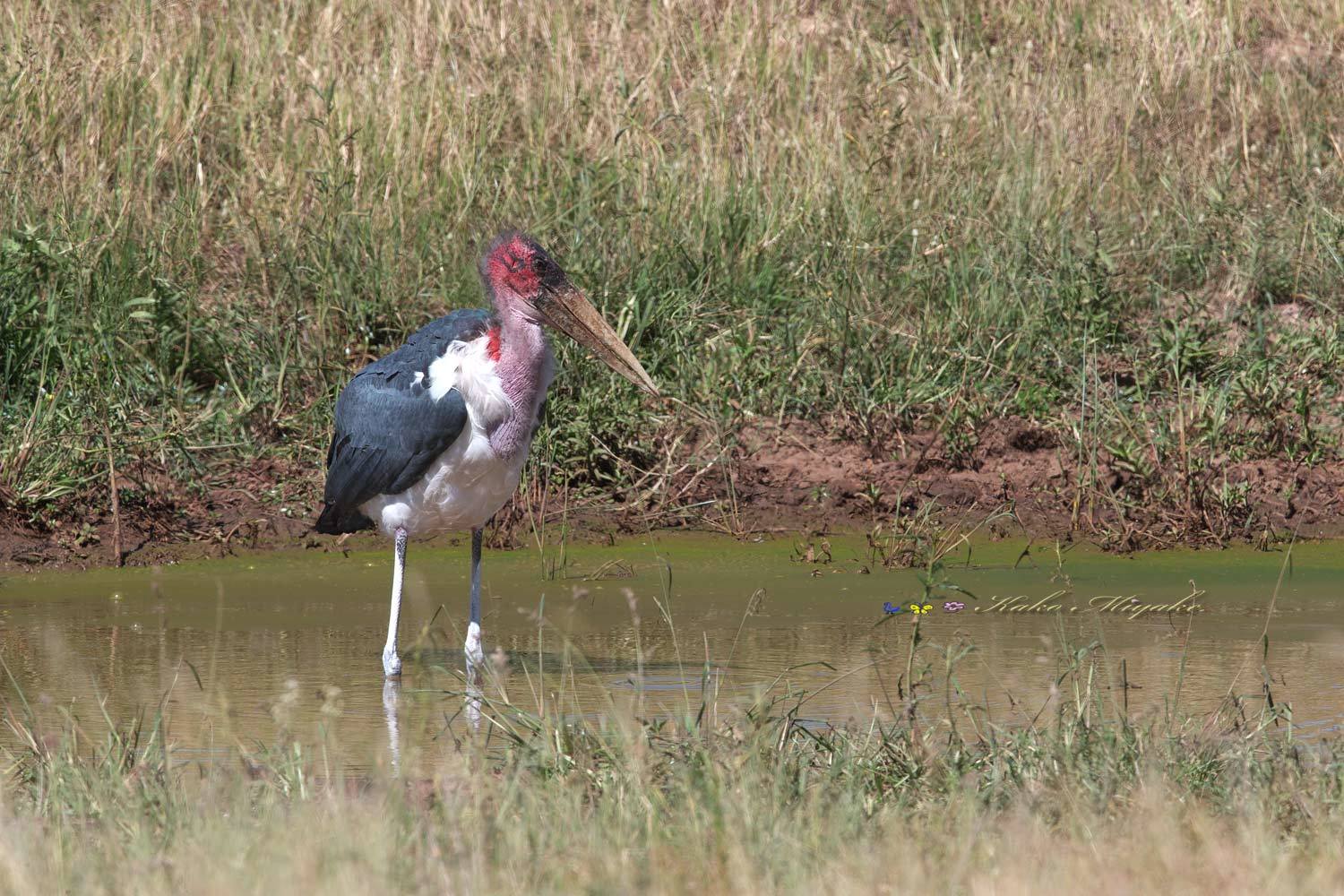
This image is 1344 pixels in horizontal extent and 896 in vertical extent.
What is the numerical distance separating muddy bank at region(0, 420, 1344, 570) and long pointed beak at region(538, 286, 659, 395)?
4.80 feet

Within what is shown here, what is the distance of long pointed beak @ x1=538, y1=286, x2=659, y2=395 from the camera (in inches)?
227

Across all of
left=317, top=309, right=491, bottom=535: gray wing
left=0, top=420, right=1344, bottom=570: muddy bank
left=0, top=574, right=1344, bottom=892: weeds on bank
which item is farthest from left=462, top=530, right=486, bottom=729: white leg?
left=0, top=420, right=1344, bottom=570: muddy bank

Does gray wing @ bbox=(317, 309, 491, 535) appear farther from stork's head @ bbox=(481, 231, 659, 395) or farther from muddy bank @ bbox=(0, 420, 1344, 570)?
muddy bank @ bbox=(0, 420, 1344, 570)

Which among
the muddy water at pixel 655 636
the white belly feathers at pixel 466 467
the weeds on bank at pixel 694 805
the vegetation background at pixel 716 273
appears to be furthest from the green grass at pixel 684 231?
the weeds on bank at pixel 694 805

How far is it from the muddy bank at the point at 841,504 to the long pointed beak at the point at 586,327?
1.46m

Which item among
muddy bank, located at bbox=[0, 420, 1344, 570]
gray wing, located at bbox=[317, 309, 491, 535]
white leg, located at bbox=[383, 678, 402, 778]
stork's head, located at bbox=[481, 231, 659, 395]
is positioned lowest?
muddy bank, located at bbox=[0, 420, 1344, 570]

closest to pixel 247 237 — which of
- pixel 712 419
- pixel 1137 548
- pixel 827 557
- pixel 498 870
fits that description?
pixel 712 419

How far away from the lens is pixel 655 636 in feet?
19.6

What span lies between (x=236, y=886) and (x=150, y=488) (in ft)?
15.7

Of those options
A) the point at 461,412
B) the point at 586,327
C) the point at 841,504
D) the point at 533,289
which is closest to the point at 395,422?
the point at 461,412

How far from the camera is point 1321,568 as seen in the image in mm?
6914

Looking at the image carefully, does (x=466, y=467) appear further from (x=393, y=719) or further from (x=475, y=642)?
(x=393, y=719)

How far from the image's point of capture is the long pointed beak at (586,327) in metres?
5.77

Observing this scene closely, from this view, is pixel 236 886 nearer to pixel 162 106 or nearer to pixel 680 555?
pixel 680 555
